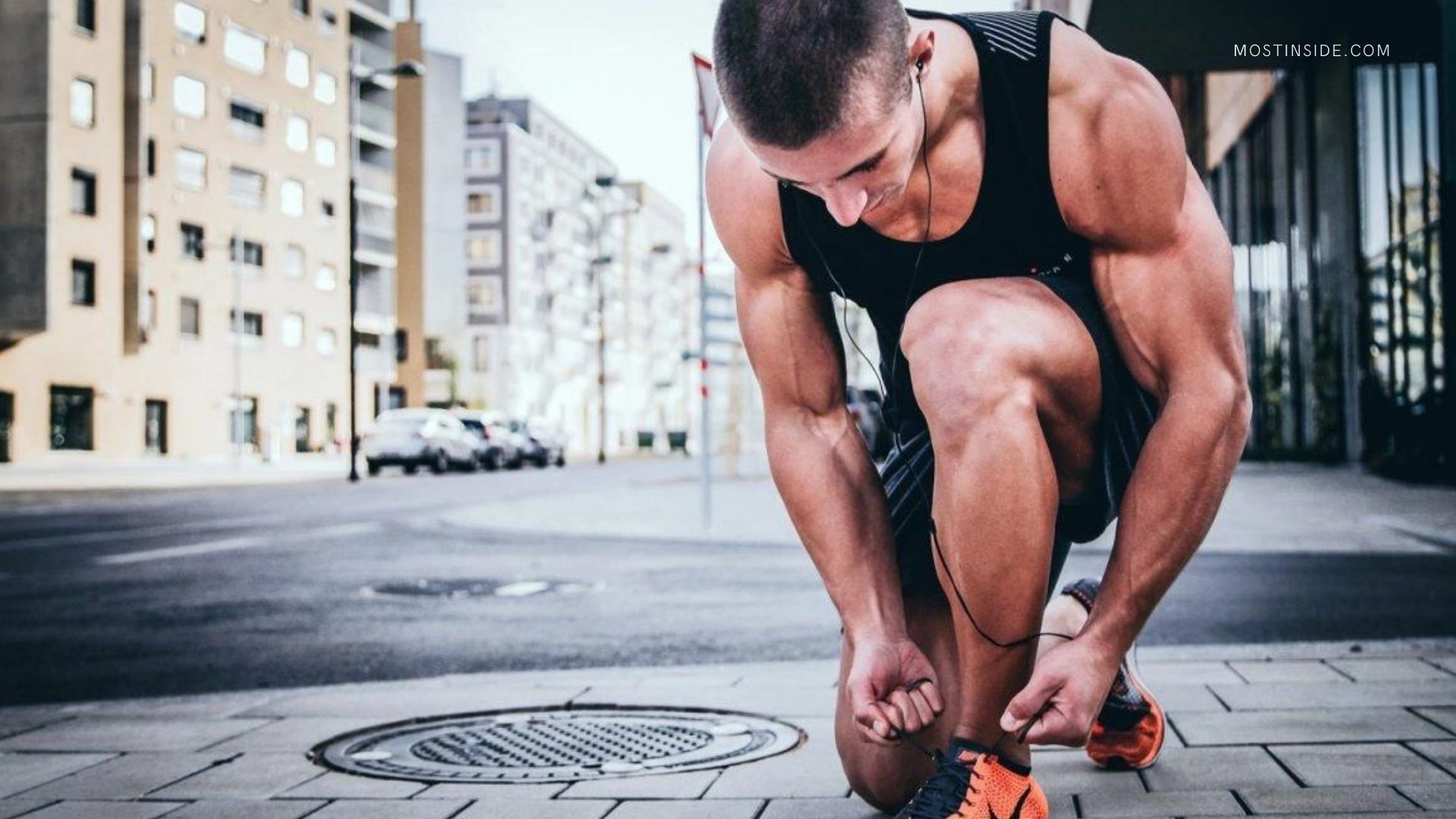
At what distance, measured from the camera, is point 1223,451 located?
2.32 metres

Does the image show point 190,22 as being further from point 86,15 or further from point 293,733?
point 293,733

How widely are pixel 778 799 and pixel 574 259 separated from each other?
89.4 meters

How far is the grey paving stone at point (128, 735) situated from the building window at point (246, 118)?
151 ft

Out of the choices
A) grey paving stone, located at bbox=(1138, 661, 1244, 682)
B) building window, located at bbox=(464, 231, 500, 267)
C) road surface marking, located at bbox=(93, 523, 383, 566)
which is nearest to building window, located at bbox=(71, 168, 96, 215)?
road surface marking, located at bbox=(93, 523, 383, 566)

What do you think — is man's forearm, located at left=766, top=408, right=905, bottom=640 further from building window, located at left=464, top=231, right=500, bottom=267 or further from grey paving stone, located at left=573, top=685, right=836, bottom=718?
building window, located at left=464, top=231, right=500, bottom=267

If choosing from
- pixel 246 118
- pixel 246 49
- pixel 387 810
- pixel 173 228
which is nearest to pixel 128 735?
pixel 387 810

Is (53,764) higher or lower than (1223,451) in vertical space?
lower

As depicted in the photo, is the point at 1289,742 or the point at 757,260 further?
the point at 1289,742

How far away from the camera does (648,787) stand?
3.01 m

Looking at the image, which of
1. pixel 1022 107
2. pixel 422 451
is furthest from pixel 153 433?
pixel 1022 107

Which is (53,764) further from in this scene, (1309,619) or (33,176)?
(33,176)

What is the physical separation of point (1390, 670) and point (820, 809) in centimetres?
232

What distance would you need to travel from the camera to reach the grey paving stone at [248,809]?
2.86 m

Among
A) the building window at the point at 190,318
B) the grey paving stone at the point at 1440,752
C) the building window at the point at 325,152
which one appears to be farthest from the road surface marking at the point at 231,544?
the building window at the point at 325,152
